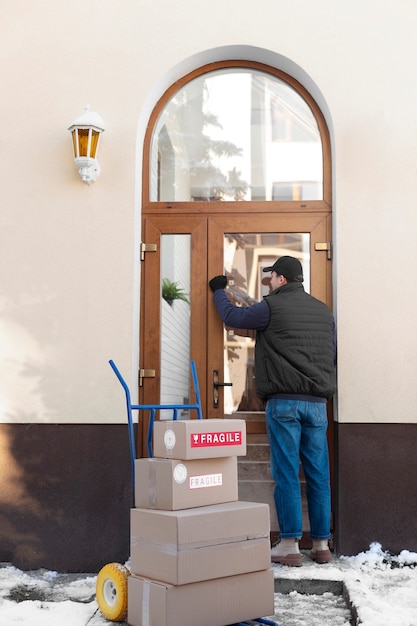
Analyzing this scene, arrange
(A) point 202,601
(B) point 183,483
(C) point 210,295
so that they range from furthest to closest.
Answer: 1. (C) point 210,295
2. (B) point 183,483
3. (A) point 202,601

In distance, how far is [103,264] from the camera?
197 inches

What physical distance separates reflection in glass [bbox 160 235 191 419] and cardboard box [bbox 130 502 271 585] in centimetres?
152

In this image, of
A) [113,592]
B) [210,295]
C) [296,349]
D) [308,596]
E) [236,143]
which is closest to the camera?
[113,592]

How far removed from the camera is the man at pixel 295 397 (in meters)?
4.54

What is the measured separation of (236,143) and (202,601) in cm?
318

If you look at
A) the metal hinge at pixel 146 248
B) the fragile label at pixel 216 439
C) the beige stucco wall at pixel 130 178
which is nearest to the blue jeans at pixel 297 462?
the beige stucco wall at pixel 130 178

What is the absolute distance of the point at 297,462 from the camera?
4.56 meters

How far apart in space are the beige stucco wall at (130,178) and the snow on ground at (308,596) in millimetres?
913

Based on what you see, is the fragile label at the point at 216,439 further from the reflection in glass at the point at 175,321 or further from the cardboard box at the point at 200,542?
the reflection in glass at the point at 175,321

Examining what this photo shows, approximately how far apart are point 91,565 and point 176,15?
3654mm

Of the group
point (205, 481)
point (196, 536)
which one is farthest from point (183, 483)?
point (196, 536)

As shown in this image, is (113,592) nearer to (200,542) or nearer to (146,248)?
(200,542)

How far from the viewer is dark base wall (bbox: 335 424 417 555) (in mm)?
4766

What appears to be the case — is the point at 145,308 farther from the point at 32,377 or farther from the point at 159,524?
the point at 159,524
